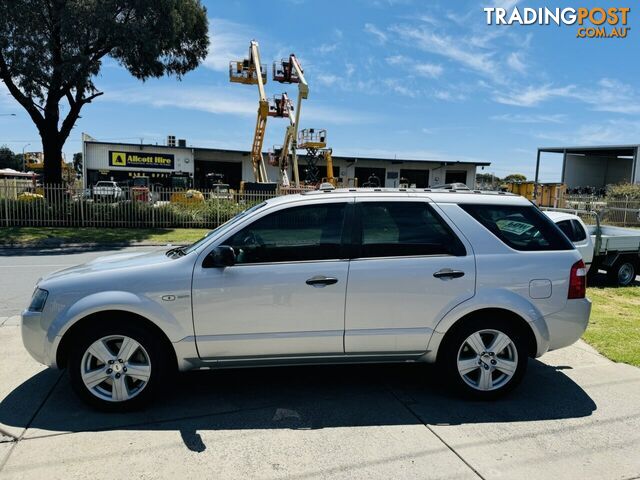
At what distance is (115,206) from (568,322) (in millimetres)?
18920

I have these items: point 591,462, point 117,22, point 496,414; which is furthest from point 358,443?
point 117,22

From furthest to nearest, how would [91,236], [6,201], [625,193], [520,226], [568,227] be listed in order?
[625,193] → [6,201] → [91,236] → [568,227] → [520,226]

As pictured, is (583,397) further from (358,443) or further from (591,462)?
(358,443)

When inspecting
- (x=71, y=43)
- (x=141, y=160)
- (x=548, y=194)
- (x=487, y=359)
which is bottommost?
(x=487, y=359)

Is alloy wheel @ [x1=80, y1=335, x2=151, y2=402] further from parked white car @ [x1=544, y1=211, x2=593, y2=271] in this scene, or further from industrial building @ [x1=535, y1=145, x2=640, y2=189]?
industrial building @ [x1=535, y1=145, x2=640, y2=189]

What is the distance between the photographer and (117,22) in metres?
16.8

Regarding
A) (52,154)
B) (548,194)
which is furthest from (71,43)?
(548,194)

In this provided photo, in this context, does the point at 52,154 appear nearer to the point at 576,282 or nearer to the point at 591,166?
the point at 576,282

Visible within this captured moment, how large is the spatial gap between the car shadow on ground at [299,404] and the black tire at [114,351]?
3.7 inches

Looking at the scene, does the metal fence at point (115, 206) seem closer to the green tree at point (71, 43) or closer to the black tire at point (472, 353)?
the green tree at point (71, 43)

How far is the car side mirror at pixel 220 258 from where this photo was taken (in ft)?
11.7

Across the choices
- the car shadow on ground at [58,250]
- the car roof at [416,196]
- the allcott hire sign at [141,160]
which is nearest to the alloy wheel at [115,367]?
the car roof at [416,196]

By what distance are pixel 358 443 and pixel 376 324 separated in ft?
2.93

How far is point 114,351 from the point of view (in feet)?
11.9
